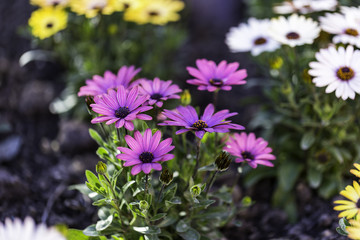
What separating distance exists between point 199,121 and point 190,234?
63 centimetres

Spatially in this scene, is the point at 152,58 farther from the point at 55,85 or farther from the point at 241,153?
the point at 241,153

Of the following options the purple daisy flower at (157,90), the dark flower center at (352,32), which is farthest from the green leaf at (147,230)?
the dark flower center at (352,32)

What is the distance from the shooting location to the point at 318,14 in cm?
331

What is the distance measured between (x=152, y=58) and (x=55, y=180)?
→ 4.55 ft

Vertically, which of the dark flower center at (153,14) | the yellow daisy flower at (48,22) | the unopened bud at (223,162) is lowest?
the unopened bud at (223,162)

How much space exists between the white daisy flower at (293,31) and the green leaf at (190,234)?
4.03 feet

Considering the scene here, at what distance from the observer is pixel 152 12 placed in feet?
11.3

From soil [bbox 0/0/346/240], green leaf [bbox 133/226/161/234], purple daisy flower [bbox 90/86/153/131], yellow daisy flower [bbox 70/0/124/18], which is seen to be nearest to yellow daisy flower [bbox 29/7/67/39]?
yellow daisy flower [bbox 70/0/124/18]

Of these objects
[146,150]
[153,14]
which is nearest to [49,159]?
[153,14]

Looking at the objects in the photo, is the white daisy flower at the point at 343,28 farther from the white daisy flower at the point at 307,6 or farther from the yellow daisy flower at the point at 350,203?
the yellow daisy flower at the point at 350,203

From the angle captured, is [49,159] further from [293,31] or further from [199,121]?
[293,31]

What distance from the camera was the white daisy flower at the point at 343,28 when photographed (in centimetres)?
232

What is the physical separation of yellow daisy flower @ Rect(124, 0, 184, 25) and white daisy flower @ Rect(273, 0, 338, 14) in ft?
3.26

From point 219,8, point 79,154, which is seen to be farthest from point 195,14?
point 79,154
